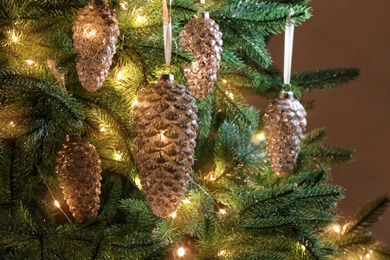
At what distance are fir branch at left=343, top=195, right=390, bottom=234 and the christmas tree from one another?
216 mm

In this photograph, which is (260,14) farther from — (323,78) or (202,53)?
(323,78)

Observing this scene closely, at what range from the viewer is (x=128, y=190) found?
3.93 ft

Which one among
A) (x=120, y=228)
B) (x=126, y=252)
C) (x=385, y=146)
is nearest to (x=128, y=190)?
(x=120, y=228)

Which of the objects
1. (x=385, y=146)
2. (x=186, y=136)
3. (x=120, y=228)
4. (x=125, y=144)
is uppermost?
(x=186, y=136)

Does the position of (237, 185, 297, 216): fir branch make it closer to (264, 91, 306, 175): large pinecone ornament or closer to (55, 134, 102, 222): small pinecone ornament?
(264, 91, 306, 175): large pinecone ornament

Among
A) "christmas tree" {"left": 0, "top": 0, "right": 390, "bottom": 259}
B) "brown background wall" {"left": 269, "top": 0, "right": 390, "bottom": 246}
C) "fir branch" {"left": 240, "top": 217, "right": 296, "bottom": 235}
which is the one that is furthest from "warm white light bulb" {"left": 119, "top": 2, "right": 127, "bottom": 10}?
"brown background wall" {"left": 269, "top": 0, "right": 390, "bottom": 246}

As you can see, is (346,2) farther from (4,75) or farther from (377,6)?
(4,75)

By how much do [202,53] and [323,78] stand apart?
0.50 m

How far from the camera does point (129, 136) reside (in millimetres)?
886

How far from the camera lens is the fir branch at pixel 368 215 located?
122 cm

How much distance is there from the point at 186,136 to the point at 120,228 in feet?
0.76

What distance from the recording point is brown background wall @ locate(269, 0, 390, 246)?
1639 millimetres

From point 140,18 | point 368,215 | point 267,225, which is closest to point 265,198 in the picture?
point 267,225

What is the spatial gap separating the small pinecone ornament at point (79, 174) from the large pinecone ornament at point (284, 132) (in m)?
0.26
